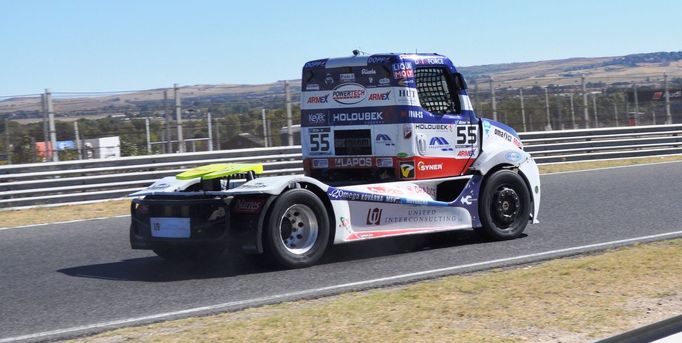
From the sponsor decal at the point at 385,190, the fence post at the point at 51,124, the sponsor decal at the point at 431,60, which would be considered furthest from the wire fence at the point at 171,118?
the sponsor decal at the point at 385,190

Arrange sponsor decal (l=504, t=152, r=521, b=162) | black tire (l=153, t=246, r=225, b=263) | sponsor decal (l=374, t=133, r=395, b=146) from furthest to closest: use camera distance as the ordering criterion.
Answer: sponsor decal (l=504, t=152, r=521, b=162) → sponsor decal (l=374, t=133, r=395, b=146) → black tire (l=153, t=246, r=225, b=263)

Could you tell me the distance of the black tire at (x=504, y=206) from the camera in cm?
1106

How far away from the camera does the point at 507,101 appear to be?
23.8m

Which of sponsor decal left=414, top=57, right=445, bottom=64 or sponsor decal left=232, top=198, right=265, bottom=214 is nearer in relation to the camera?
sponsor decal left=232, top=198, right=265, bottom=214

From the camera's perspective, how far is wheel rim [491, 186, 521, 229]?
11203 millimetres

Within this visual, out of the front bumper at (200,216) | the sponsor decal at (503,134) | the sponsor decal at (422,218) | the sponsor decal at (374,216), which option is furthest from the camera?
the sponsor decal at (503,134)

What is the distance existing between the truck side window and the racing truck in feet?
0.05

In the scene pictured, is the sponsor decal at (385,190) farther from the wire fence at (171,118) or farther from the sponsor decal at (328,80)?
the wire fence at (171,118)

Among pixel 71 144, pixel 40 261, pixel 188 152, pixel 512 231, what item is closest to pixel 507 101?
pixel 188 152

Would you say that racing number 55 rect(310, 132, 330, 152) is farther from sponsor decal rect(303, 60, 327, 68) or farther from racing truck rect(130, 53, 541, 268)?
sponsor decal rect(303, 60, 327, 68)

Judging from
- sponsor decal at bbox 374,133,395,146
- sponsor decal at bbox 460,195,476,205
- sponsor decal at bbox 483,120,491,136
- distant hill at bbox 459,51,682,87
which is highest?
distant hill at bbox 459,51,682,87

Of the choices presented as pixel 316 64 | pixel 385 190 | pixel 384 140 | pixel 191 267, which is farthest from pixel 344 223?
pixel 316 64

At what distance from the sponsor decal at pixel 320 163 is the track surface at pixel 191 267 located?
38.3 inches

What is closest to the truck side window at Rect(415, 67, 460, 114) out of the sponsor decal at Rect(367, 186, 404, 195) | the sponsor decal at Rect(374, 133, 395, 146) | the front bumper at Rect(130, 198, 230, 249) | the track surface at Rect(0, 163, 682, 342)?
the sponsor decal at Rect(374, 133, 395, 146)
